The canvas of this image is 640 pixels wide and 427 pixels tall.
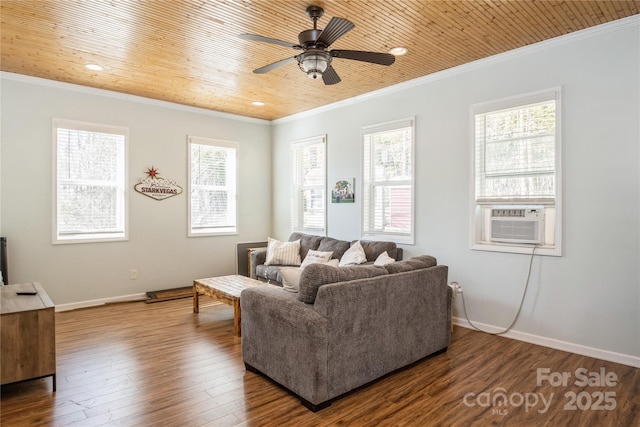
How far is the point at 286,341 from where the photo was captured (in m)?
2.54

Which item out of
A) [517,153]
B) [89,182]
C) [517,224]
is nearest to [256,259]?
[89,182]

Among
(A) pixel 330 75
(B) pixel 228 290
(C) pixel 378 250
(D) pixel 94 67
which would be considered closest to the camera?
(A) pixel 330 75

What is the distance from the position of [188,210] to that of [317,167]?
6.96ft

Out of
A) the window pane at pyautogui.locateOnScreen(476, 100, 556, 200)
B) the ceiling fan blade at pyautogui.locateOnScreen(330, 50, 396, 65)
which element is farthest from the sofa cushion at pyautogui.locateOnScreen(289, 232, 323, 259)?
the ceiling fan blade at pyautogui.locateOnScreen(330, 50, 396, 65)

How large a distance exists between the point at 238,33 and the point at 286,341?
262 cm

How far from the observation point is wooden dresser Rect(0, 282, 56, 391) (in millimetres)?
2492

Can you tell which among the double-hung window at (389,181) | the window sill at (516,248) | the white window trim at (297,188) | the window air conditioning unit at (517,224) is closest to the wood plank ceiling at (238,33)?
the double-hung window at (389,181)

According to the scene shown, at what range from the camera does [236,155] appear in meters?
6.36

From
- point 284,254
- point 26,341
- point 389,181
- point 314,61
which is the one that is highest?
point 314,61

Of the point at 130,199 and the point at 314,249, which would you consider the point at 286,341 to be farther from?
the point at 130,199

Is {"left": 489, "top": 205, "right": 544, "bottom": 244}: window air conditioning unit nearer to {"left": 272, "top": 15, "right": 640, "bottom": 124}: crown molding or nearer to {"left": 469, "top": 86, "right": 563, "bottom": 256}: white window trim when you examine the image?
{"left": 469, "top": 86, "right": 563, "bottom": 256}: white window trim

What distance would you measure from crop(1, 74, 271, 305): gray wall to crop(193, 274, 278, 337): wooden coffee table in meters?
1.32

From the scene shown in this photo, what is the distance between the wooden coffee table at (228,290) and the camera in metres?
3.80

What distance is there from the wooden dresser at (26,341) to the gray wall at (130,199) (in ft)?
7.31
